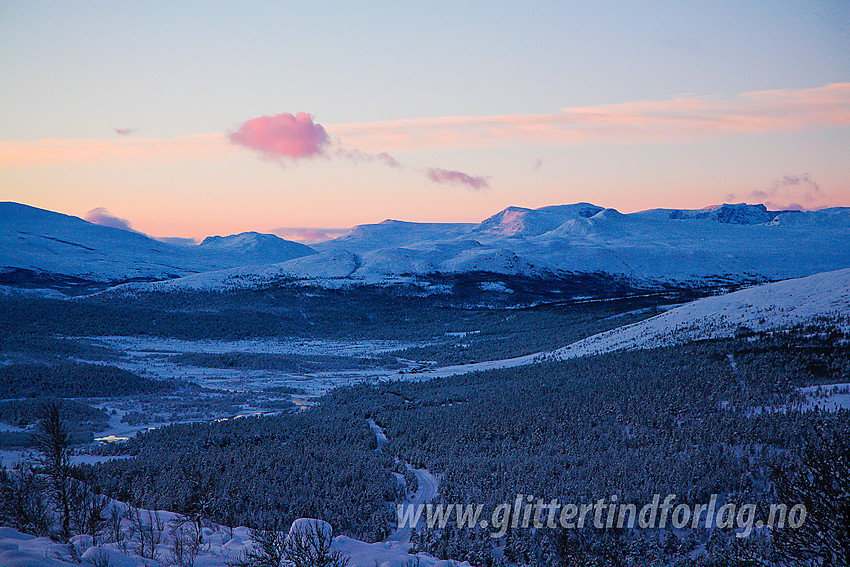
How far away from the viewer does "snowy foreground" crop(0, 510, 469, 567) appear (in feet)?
20.5

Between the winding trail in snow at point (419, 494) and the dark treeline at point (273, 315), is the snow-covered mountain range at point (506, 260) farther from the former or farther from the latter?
the winding trail in snow at point (419, 494)

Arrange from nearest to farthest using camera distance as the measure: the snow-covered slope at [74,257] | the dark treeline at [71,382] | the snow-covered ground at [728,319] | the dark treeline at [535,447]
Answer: the dark treeline at [535,447] < the dark treeline at [71,382] < the snow-covered ground at [728,319] < the snow-covered slope at [74,257]

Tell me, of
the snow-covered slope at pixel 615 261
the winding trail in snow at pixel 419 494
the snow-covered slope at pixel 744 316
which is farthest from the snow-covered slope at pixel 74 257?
the winding trail in snow at pixel 419 494

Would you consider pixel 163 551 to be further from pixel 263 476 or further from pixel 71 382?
pixel 71 382

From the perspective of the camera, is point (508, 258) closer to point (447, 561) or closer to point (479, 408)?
point (479, 408)

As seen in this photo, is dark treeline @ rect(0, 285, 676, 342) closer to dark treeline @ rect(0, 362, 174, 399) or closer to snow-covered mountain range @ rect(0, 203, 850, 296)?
dark treeline @ rect(0, 362, 174, 399)

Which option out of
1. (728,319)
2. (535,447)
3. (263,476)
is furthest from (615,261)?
(263,476)

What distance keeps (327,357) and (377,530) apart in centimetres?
3517

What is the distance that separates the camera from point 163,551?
8016mm

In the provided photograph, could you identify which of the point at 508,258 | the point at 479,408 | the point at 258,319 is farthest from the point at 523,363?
the point at 508,258

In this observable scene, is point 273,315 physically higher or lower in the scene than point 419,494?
lower

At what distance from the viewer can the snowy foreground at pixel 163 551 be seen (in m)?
6.26

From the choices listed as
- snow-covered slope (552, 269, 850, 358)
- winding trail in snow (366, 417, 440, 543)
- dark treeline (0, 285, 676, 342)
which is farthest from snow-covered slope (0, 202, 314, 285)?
winding trail in snow (366, 417, 440, 543)

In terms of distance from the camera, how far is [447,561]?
8891mm
